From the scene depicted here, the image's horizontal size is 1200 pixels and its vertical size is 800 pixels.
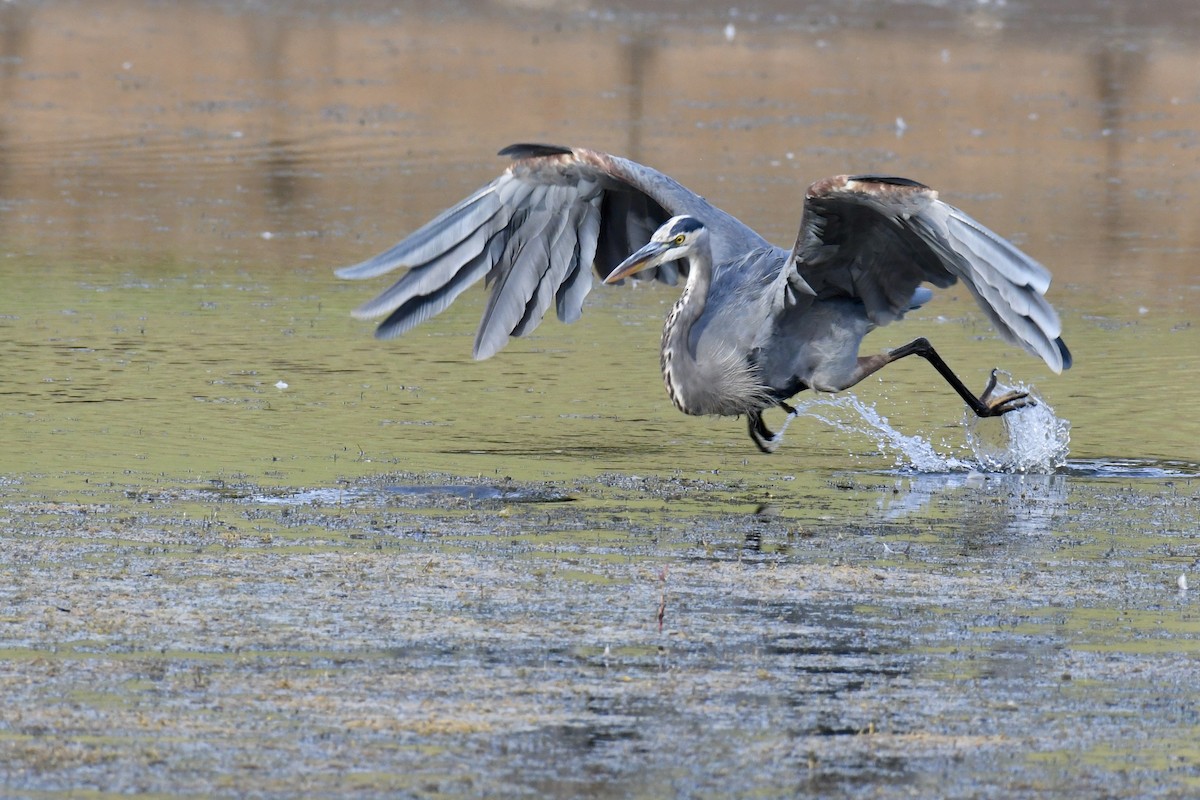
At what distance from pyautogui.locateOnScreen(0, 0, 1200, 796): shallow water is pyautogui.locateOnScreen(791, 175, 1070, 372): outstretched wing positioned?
75 cm

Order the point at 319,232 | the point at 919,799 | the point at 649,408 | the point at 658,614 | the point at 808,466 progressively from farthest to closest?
the point at 319,232
the point at 649,408
the point at 808,466
the point at 658,614
the point at 919,799

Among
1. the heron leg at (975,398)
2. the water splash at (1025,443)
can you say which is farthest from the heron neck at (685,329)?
the water splash at (1025,443)

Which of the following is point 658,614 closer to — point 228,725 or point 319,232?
point 228,725

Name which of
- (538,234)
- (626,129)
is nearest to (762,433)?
(538,234)

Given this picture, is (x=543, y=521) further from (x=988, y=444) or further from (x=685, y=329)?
(x=988, y=444)

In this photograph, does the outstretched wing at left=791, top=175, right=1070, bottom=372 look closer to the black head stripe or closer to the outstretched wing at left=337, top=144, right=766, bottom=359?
the black head stripe

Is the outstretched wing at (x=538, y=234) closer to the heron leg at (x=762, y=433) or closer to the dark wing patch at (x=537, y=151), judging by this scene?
the dark wing patch at (x=537, y=151)

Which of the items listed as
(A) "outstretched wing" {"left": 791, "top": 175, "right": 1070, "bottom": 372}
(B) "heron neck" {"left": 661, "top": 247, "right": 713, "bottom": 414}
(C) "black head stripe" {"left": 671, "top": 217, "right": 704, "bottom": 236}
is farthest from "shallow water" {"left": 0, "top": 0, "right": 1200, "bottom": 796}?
(C) "black head stripe" {"left": 671, "top": 217, "right": 704, "bottom": 236}

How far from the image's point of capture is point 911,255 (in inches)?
318

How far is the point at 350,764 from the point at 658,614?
5.21ft

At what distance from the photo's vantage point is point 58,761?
461 centimetres

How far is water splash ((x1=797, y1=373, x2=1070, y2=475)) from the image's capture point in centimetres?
868

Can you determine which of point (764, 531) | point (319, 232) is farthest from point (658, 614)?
point (319, 232)

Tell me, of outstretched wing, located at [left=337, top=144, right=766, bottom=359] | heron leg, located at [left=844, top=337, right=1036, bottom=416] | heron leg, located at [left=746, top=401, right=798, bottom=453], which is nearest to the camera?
outstretched wing, located at [left=337, top=144, right=766, bottom=359]
